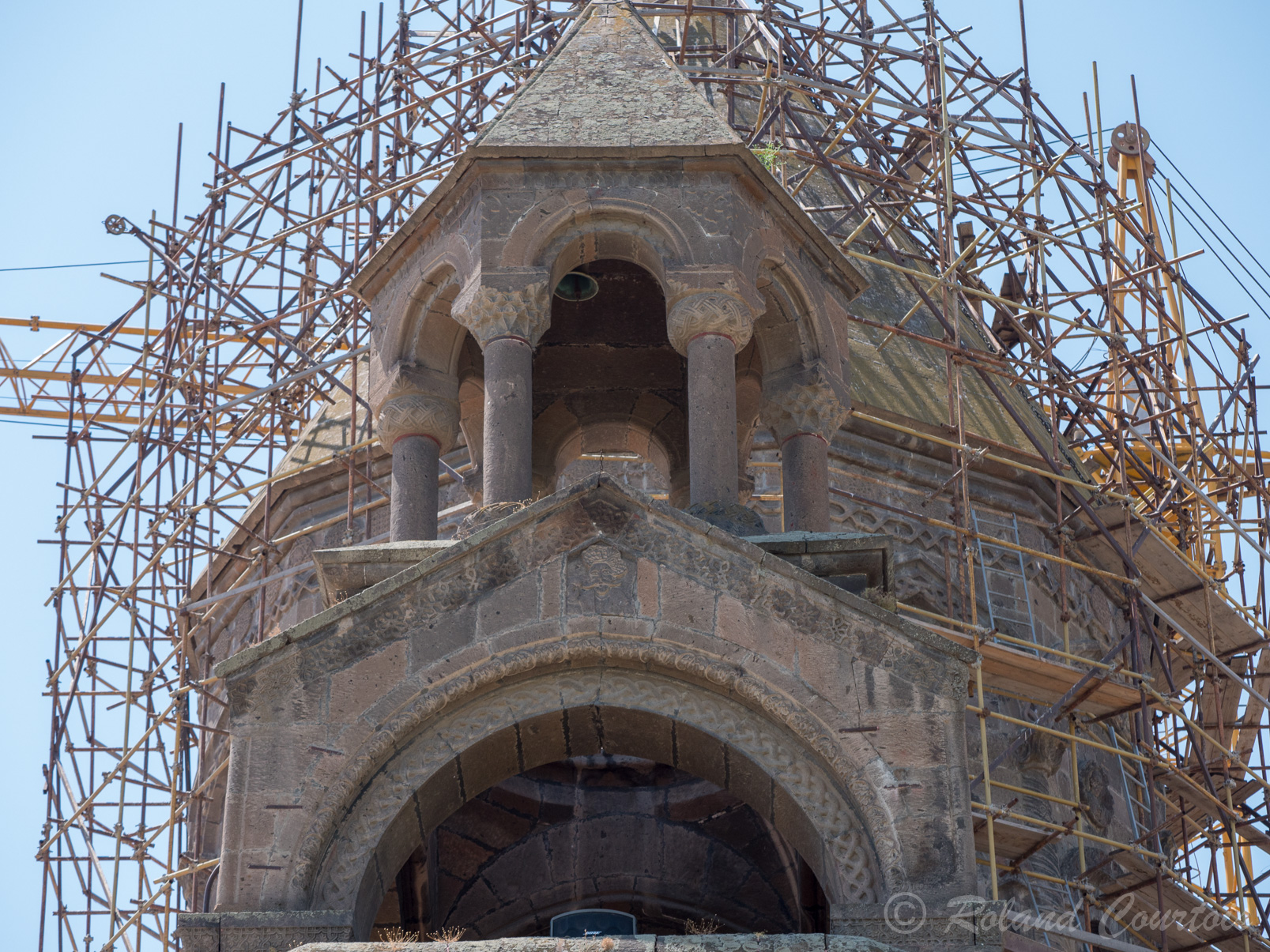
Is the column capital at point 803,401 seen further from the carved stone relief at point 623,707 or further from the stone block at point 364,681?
the stone block at point 364,681

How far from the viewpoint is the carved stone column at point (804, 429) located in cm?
1281

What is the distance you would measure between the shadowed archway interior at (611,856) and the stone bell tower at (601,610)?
0.02m

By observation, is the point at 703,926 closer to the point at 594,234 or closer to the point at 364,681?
the point at 364,681

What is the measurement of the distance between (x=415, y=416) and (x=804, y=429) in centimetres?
219

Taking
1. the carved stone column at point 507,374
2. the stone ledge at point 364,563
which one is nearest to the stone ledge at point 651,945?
the stone ledge at point 364,563

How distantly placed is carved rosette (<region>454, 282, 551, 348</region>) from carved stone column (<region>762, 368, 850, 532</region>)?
5.19ft

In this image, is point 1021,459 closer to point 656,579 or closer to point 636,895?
point 636,895

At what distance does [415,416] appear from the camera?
12734 mm

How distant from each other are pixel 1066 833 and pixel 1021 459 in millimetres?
4327

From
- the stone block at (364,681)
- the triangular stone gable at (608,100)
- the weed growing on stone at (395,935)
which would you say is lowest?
the weed growing on stone at (395,935)

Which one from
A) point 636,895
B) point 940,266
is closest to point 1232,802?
point 940,266

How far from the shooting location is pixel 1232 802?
18031 millimetres

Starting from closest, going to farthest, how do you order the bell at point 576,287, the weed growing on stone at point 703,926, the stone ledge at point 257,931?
the stone ledge at point 257,931, the weed growing on stone at point 703,926, the bell at point 576,287

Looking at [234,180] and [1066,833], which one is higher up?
[234,180]
